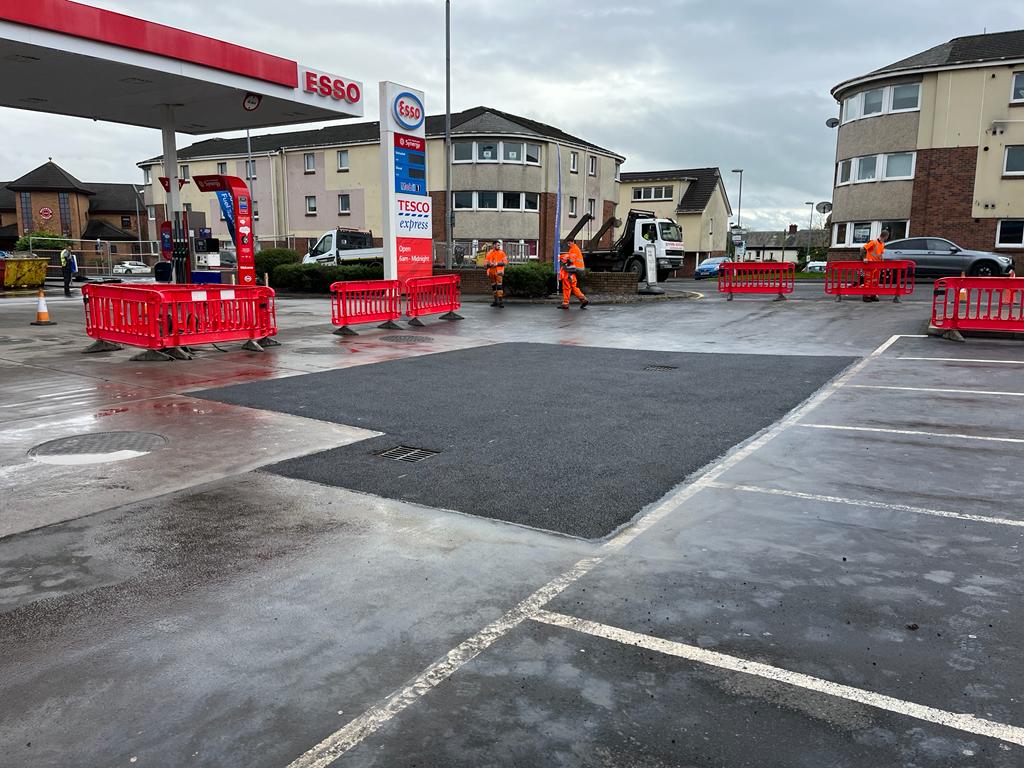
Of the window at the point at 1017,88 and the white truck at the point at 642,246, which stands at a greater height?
the window at the point at 1017,88

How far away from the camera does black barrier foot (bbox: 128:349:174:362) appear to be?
11.9 m

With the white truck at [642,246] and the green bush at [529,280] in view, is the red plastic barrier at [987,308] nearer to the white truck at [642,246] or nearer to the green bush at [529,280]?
the green bush at [529,280]

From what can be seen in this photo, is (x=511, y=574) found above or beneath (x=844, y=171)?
beneath

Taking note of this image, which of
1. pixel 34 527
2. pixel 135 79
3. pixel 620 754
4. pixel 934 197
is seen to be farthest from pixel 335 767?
pixel 934 197

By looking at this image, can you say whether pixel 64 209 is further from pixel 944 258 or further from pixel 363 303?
pixel 944 258

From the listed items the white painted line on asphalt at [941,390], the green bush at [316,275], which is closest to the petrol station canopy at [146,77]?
the green bush at [316,275]

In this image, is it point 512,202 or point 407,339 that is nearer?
point 407,339

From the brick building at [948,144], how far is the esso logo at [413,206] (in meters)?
23.0

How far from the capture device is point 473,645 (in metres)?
3.42

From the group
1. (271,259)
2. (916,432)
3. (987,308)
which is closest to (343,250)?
(271,259)

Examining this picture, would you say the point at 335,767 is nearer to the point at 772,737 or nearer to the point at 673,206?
the point at 772,737

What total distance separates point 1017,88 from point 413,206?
2697 cm

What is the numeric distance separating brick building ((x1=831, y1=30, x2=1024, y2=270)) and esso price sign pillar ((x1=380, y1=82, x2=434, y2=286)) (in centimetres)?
→ 2318

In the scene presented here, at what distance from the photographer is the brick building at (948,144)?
1215 inches
